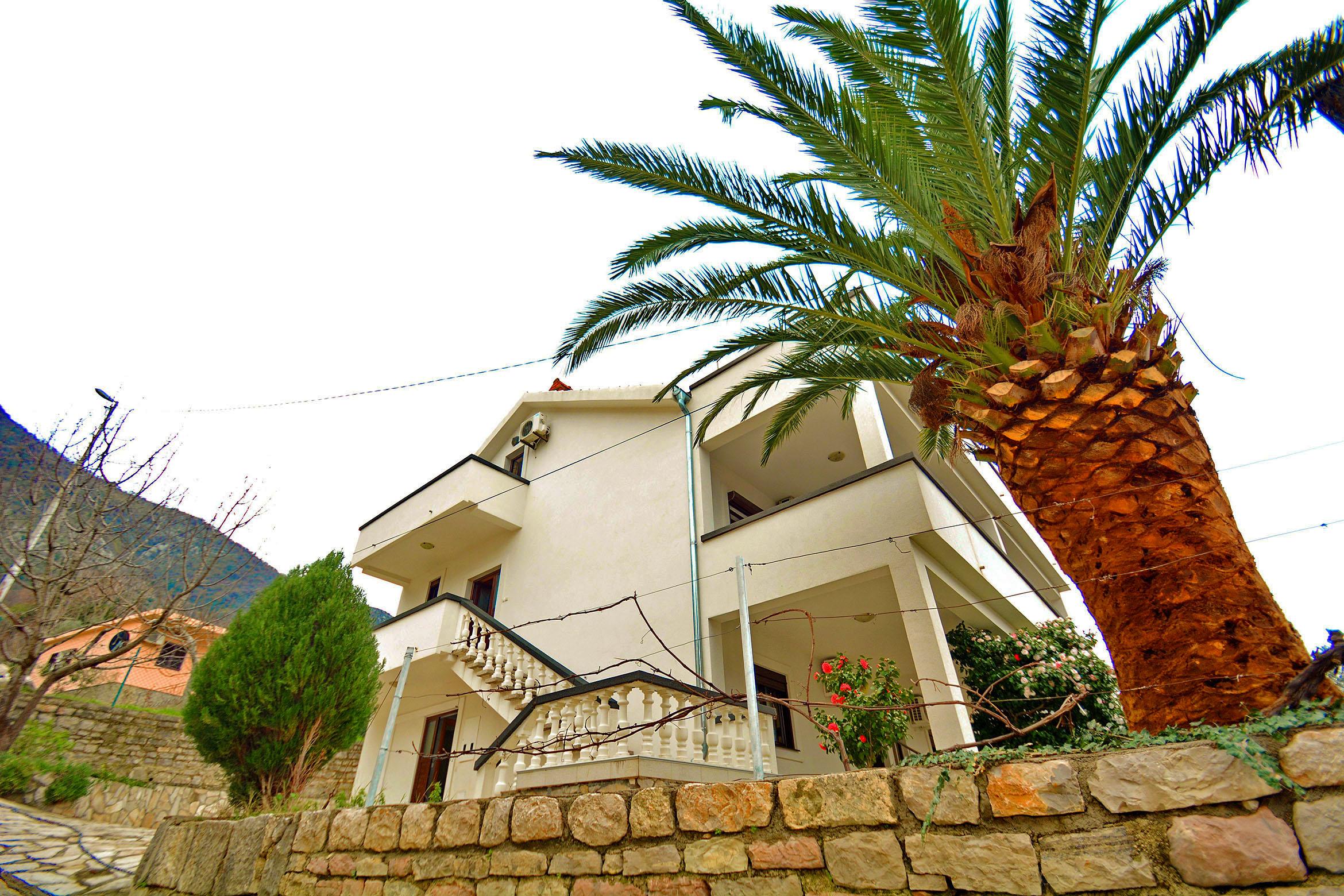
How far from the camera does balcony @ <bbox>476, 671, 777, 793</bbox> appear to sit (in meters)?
4.86

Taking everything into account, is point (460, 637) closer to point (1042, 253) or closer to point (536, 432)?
point (536, 432)

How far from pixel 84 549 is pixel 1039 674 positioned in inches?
435

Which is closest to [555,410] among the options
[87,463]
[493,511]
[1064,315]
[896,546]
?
[493,511]

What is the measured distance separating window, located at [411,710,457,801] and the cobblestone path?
11.2 ft

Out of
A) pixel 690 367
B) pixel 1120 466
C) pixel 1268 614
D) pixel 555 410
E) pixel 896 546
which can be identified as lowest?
pixel 1268 614

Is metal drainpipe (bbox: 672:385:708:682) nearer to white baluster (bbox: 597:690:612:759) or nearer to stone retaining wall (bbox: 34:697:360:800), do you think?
white baluster (bbox: 597:690:612:759)

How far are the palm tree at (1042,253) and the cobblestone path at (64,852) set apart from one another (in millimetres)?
6817

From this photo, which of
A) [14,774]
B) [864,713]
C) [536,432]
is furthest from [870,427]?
[14,774]

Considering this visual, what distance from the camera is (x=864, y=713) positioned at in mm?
5320

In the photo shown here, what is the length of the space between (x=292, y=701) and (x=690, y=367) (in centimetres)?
523

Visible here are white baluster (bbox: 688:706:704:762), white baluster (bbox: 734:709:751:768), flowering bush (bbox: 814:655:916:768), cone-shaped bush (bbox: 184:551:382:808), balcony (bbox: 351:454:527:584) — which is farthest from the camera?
balcony (bbox: 351:454:527:584)

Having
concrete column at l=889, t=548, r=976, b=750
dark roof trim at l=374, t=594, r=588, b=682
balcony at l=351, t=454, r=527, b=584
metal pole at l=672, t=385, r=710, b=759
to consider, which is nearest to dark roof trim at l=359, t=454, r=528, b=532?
balcony at l=351, t=454, r=527, b=584

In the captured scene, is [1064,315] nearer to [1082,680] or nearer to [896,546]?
[896,546]

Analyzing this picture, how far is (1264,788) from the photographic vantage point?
149 centimetres
